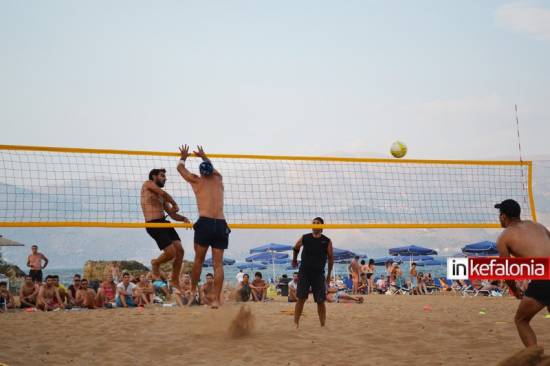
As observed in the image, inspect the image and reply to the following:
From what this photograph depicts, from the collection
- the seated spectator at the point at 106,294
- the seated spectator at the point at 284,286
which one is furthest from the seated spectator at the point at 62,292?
the seated spectator at the point at 284,286

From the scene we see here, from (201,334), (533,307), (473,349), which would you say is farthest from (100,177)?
(533,307)

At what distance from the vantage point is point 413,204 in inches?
490

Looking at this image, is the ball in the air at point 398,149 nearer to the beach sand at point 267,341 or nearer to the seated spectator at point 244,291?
the beach sand at point 267,341

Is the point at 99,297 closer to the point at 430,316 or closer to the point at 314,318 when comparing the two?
the point at 314,318

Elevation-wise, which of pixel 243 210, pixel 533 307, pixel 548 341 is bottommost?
pixel 548 341

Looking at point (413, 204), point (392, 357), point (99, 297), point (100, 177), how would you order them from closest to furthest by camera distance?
point (392, 357), point (100, 177), point (413, 204), point (99, 297)

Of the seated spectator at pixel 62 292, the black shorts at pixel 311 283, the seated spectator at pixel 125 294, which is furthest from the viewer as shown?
the seated spectator at pixel 125 294

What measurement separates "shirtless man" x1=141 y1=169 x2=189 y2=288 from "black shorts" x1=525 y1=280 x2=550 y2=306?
13.4ft

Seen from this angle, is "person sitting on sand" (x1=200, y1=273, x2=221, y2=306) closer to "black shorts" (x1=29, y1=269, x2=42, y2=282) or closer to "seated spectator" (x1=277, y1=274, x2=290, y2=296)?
"black shorts" (x1=29, y1=269, x2=42, y2=282)

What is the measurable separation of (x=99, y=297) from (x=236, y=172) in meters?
4.81

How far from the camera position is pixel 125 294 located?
569 inches

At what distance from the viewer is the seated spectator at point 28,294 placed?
44.1 ft

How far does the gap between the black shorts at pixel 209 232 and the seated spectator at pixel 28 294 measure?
23.4ft

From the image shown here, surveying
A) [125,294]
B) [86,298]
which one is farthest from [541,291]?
[125,294]
